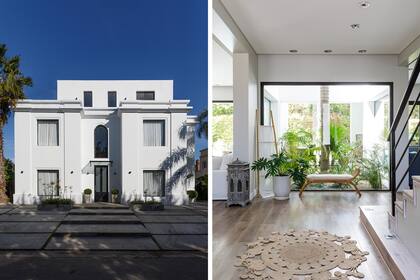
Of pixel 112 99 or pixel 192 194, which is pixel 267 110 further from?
pixel 112 99

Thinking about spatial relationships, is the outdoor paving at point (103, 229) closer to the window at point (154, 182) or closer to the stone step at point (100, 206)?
the stone step at point (100, 206)

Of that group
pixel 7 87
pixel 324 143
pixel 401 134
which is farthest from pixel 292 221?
pixel 7 87

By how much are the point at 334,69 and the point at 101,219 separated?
20.1 feet

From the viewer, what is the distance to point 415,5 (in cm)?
506

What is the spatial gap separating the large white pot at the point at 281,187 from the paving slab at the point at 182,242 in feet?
14.2

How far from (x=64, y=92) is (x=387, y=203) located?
529 cm

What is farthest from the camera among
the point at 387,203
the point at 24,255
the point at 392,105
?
the point at 392,105

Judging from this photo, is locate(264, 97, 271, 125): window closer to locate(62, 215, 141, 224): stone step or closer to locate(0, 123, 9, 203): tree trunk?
locate(62, 215, 141, 224): stone step

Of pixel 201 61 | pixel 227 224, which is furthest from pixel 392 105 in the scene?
pixel 201 61

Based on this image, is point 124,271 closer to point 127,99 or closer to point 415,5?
point 127,99

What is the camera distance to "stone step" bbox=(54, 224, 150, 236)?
2.63 metres

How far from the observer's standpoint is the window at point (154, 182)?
8.97ft

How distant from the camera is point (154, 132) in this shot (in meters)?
2.71

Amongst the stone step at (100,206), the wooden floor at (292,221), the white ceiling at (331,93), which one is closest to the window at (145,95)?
the stone step at (100,206)
